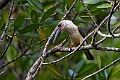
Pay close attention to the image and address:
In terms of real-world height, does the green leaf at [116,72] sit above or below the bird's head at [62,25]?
below

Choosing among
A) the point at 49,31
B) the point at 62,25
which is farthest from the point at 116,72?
the point at 49,31

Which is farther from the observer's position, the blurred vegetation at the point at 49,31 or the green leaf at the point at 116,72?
the green leaf at the point at 116,72

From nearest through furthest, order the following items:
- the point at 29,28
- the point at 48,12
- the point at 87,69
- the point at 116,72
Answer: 1. the point at 29,28
2. the point at 48,12
3. the point at 116,72
4. the point at 87,69

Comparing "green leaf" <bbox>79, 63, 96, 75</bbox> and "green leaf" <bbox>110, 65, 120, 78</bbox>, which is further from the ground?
"green leaf" <bbox>110, 65, 120, 78</bbox>

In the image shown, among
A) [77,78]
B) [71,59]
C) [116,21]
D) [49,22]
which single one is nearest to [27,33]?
[49,22]

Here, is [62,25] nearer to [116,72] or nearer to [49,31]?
[116,72]

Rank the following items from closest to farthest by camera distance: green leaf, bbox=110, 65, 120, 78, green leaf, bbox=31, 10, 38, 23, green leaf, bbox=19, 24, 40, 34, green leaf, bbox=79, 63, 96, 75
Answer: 1. green leaf, bbox=19, 24, 40, 34
2. green leaf, bbox=31, 10, 38, 23
3. green leaf, bbox=110, 65, 120, 78
4. green leaf, bbox=79, 63, 96, 75

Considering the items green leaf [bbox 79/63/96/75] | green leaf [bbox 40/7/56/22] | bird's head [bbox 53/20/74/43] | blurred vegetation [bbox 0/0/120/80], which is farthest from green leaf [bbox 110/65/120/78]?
green leaf [bbox 40/7/56/22]

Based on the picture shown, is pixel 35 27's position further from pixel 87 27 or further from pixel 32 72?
pixel 87 27

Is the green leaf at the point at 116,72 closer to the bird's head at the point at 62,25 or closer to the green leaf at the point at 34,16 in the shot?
the bird's head at the point at 62,25

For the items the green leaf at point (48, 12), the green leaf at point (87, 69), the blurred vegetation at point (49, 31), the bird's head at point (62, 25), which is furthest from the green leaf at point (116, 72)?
the green leaf at point (48, 12)

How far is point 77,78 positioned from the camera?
3.12 m

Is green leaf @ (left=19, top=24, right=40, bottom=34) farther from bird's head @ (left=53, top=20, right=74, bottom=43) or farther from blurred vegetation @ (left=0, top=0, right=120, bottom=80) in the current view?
bird's head @ (left=53, top=20, right=74, bottom=43)

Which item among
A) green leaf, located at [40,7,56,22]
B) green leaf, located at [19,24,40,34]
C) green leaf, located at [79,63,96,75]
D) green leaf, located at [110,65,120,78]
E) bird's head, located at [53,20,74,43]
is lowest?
green leaf, located at [79,63,96,75]
